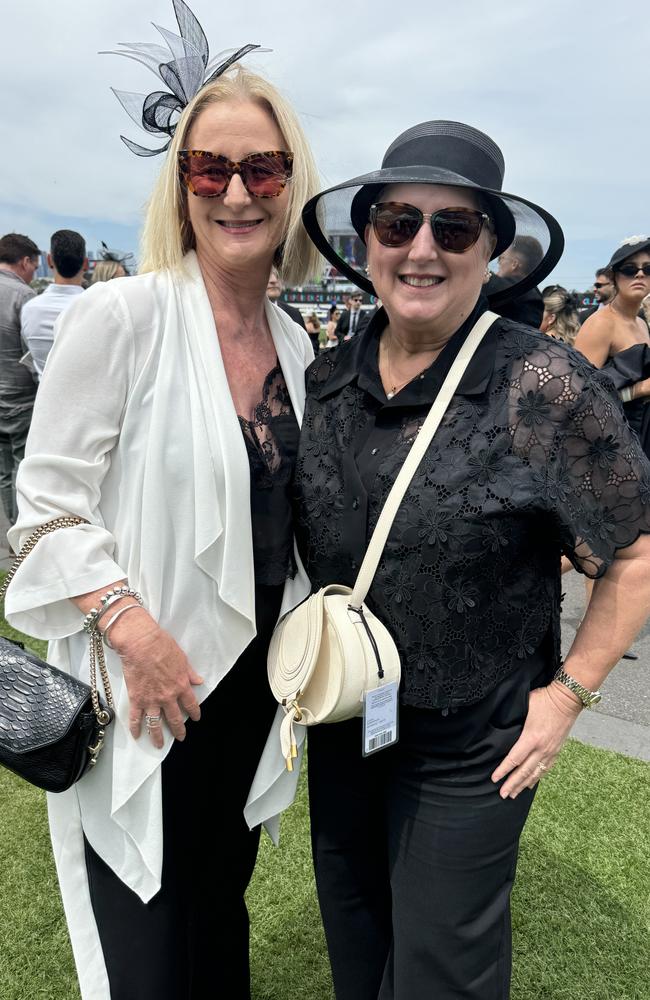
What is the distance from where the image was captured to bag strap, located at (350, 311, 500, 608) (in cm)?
145

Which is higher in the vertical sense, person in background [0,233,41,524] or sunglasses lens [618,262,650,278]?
sunglasses lens [618,262,650,278]

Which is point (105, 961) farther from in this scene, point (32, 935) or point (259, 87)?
point (259, 87)

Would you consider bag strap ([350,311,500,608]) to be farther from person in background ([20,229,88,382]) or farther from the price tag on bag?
person in background ([20,229,88,382])

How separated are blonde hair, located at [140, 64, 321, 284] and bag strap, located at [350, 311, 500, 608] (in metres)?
0.61

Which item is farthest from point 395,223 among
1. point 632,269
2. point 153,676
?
point 632,269

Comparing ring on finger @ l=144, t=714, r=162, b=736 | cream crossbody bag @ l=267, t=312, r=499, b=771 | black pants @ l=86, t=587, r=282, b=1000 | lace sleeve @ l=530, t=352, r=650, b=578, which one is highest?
lace sleeve @ l=530, t=352, r=650, b=578

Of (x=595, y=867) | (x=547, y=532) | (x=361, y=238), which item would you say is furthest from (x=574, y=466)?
(x=595, y=867)

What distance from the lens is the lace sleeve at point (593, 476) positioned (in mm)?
1424

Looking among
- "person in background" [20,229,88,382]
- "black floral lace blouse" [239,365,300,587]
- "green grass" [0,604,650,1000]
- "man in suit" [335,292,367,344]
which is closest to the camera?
"black floral lace blouse" [239,365,300,587]

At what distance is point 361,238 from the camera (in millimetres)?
1816

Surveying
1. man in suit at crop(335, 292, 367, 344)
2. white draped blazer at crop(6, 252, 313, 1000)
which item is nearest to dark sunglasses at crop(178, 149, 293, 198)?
white draped blazer at crop(6, 252, 313, 1000)

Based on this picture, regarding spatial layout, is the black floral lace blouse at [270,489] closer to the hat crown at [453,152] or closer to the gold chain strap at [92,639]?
the gold chain strap at [92,639]

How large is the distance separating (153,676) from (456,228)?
3.55 ft

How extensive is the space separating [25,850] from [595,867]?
83.8 inches
